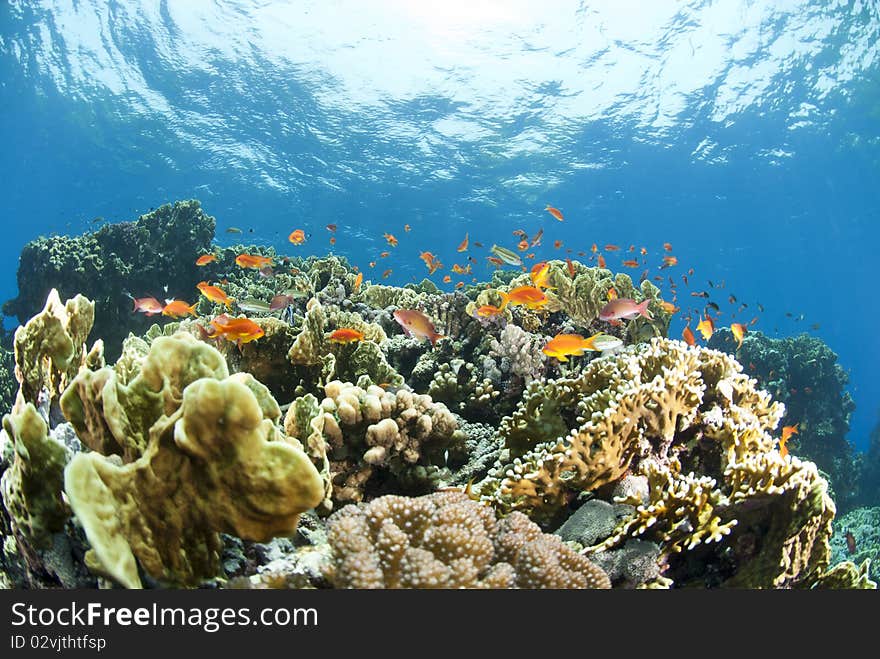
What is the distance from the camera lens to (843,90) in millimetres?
27562

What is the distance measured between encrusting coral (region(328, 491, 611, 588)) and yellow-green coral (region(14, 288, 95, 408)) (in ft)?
8.32

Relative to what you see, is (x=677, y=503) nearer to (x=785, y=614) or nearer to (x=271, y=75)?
(x=785, y=614)

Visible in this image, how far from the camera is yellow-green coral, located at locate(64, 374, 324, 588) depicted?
1.65 meters

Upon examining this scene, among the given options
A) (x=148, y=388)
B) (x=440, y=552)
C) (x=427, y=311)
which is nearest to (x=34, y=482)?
(x=148, y=388)

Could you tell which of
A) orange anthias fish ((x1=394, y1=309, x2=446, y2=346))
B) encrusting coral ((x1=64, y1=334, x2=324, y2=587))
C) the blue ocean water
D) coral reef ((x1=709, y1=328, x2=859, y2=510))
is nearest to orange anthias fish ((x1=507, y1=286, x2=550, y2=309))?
orange anthias fish ((x1=394, y1=309, x2=446, y2=346))

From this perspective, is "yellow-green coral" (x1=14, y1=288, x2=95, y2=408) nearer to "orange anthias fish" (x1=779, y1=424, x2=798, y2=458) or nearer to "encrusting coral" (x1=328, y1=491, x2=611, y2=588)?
"encrusting coral" (x1=328, y1=491, x2=611, y2=588)

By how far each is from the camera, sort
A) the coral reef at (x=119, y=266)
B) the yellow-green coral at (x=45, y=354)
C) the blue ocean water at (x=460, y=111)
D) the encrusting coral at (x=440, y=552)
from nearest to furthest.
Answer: the encrusting coral at (x=440, y=552)
the yellow-green coral at (x=45, y=354)
the coral reef at (x=119, y=266)
the blue ocean water at (x=460, y=111)

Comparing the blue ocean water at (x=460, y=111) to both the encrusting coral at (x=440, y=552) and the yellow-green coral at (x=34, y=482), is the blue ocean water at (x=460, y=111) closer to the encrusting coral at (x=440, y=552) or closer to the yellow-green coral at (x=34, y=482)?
the encrusting coral at (x=440, y=552)

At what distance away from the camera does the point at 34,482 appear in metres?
2.05

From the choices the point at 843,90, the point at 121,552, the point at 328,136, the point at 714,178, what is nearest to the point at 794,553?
the point at 121,552

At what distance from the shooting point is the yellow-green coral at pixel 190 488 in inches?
65.1

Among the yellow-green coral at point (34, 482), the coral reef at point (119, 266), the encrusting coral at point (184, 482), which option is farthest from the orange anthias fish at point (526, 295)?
the coral reef at point (119, 266)

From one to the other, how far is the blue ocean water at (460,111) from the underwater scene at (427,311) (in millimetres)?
256

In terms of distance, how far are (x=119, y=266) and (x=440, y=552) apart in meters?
15.0
